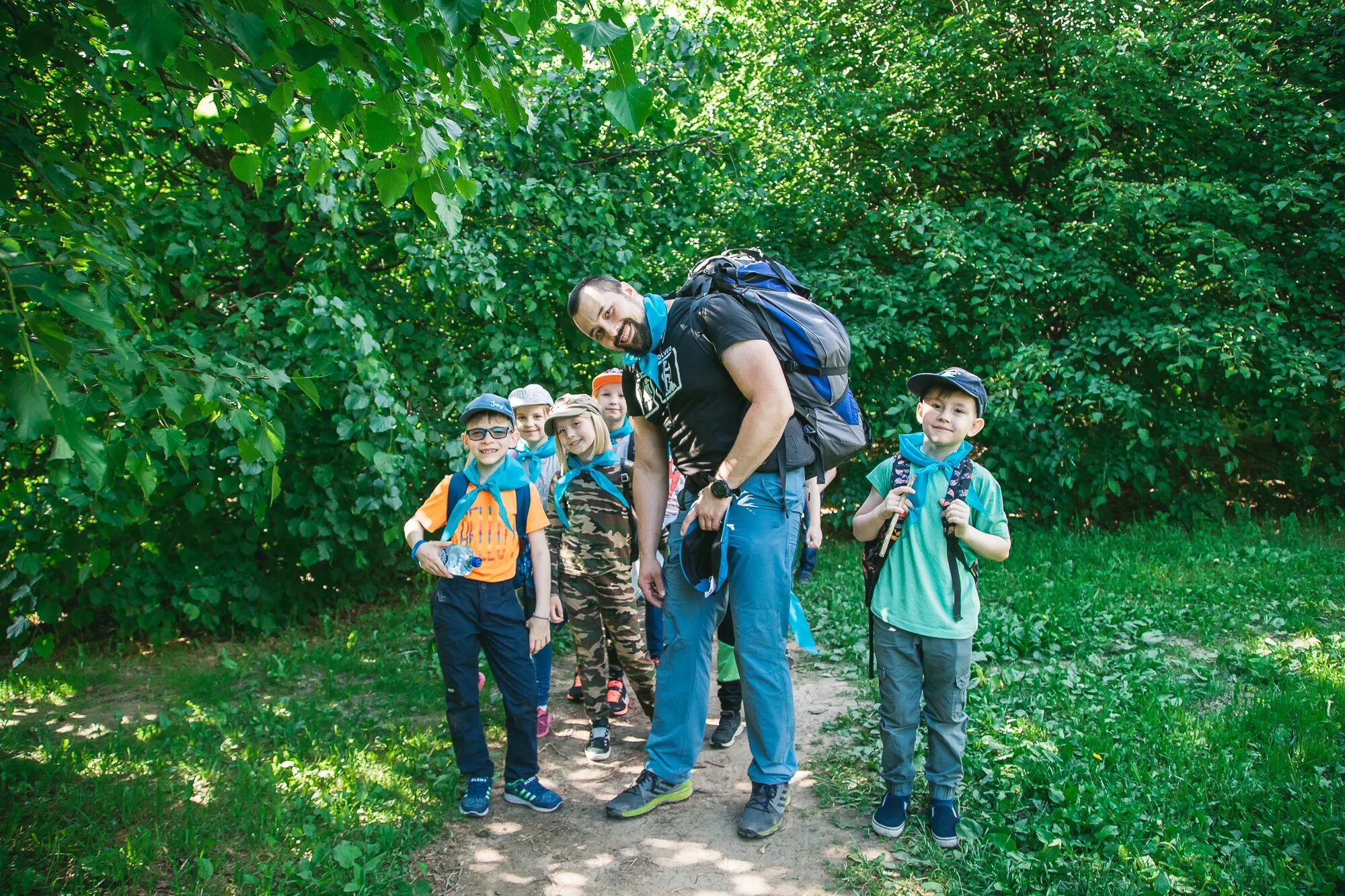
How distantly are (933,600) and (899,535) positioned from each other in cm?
28

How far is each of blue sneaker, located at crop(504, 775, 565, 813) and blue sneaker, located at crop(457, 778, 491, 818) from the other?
0.09m

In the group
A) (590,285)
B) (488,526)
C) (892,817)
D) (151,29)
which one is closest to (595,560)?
(488,526)

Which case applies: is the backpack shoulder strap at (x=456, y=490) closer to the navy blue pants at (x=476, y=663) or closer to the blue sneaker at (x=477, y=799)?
the navy blue pants at (x=476, y=663)

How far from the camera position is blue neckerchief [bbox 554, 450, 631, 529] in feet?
15.0

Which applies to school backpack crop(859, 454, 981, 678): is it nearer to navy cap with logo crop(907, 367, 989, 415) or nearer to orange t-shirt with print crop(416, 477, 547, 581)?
navy cap with logo crop(907, 367, 989, 415)

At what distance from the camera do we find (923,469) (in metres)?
3.36

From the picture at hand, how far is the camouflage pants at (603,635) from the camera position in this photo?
4.46m

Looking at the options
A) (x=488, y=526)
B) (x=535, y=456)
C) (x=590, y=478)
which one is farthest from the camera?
(x=535, y=456)

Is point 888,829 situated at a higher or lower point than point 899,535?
lower

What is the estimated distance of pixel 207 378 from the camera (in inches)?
117

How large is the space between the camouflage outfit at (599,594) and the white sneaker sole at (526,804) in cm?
71

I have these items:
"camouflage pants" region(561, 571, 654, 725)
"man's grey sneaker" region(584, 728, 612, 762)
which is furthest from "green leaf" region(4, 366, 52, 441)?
"man's grey sneaker" region(584, 728, 612, 762)

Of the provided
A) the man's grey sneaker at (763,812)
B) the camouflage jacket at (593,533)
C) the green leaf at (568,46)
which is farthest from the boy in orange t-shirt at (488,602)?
the green leaf at (568,46)

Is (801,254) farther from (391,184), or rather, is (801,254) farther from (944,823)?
(391,184)
